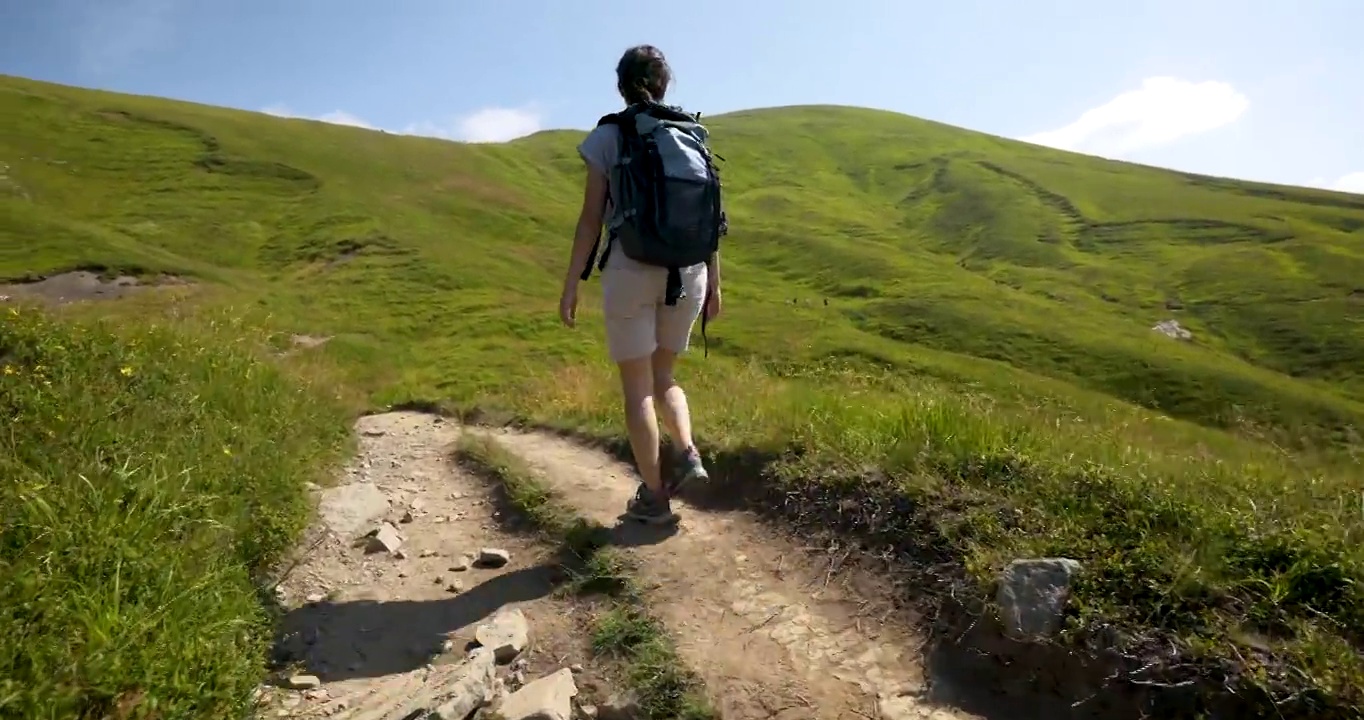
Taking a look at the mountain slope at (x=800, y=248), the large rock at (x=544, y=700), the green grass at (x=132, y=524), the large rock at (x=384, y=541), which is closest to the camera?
the green grass at (x=132, y=524)

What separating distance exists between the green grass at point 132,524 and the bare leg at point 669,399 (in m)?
2.59

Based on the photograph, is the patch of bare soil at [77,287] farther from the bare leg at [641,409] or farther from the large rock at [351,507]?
the bare leg at [641,409]

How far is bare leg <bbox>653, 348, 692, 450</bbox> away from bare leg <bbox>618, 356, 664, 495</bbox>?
114 mm

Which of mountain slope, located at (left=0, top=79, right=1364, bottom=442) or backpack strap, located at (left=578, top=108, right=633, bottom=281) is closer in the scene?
backpack strap, located at (left=578, top=108, right=633, bottom=281)

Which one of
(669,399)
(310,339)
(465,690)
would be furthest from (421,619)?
(310,339)

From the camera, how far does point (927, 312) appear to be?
5034 centimetres

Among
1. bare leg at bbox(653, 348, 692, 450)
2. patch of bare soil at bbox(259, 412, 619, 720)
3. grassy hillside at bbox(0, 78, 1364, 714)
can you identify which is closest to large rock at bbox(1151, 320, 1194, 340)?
grassy hillside at bbox(0, 78, 1364, 714)

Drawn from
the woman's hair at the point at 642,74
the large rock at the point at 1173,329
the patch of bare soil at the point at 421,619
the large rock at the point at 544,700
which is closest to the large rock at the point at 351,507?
the patch of bare soil at the point at 421,619

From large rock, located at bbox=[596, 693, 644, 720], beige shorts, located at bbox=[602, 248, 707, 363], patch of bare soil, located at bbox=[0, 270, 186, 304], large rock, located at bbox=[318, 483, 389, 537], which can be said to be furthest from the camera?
patch of bare soil, located at bbox=[0, 270, 186, 304]

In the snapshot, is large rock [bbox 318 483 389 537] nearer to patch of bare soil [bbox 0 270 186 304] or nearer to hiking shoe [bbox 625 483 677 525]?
hiking shoe [bbox 625 483 677 525]

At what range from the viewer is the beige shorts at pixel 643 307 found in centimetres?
510

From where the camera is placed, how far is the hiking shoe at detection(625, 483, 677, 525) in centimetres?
567

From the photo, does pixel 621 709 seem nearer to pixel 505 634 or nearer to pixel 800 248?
pixel 505 634

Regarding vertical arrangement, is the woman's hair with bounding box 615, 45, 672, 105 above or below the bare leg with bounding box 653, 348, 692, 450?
above
